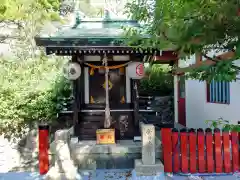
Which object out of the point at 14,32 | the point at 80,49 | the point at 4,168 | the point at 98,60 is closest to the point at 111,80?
the point at 98,60

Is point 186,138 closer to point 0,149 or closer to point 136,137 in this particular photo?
point 136,137

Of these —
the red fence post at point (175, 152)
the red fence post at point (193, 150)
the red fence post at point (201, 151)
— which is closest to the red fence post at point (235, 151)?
the red fence post at point (201, 151)

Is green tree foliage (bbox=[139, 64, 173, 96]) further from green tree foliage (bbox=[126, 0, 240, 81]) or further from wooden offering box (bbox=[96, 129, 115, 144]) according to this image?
green tree foliage (bbox=[126, 0, 240, 81])

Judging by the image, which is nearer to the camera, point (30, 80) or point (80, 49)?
point (80, 49)

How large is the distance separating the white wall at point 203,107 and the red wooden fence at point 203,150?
4.69 ft

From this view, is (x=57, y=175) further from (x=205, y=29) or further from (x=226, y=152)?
(x=205, y=29)

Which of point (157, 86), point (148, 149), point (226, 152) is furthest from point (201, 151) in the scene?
point (157, 86)

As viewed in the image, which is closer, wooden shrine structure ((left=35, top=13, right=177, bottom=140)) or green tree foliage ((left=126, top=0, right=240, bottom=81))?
green tree foliage ((left=126, top=0, right=240, bottom=81))

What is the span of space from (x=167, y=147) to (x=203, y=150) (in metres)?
0.80

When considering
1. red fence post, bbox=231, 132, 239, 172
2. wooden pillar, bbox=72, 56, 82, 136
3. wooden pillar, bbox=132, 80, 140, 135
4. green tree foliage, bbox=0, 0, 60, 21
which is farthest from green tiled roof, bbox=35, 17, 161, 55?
green tree foliage, bbox=0, 0, 60, 21

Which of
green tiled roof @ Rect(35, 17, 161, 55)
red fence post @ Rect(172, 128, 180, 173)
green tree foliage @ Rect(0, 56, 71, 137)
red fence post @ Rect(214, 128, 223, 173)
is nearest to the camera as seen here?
red fence post @ Rect(214, 128, 223, 173)

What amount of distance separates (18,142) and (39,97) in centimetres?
168

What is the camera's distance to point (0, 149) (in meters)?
8.84

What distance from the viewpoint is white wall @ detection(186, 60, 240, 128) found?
7480 mm
